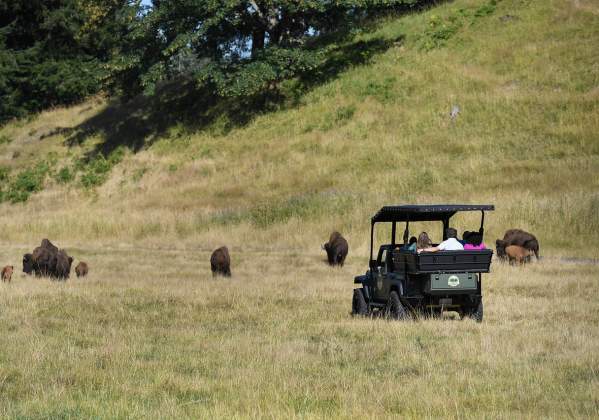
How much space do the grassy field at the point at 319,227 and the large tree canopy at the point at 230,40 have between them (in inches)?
103

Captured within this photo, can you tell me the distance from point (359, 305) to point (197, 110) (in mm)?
39751

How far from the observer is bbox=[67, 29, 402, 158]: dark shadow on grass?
5125 cm

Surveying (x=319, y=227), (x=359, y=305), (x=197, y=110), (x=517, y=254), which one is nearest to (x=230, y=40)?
(x=197, y=110)

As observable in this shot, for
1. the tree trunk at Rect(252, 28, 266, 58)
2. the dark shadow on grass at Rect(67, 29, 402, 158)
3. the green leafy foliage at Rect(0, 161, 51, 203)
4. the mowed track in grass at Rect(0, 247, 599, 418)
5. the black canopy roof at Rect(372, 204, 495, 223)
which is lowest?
the mowed track in grass at Rect(0, 247, 599, 418)

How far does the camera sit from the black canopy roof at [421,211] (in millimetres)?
15055

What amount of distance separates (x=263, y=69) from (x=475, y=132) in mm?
12023

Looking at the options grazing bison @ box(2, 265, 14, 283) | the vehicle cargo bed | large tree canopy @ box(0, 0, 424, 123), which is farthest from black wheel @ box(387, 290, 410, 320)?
large tree canopy @ box(0, 0, 424, 123)

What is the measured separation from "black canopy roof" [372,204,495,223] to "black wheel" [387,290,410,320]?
142cm

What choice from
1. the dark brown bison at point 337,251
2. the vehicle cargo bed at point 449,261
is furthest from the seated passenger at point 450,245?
the dark brown bison at point 337,251

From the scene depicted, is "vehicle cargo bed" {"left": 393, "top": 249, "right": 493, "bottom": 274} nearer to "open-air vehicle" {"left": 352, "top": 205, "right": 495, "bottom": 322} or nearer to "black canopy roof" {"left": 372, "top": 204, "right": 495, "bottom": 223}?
"open-air vehicle" {"left": 352, "top": 205, "right": 495, "bottom": 322}

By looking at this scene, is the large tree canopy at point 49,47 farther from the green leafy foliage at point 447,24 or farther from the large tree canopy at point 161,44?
the green leafy foliage at point 447,24

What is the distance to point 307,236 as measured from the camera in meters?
31.6

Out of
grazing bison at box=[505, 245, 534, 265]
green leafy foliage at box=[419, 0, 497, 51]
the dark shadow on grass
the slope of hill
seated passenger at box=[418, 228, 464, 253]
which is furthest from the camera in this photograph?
the dark shadow on grass

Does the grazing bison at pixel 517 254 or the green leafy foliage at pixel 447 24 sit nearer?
the grazing bison at pixel 517 254
